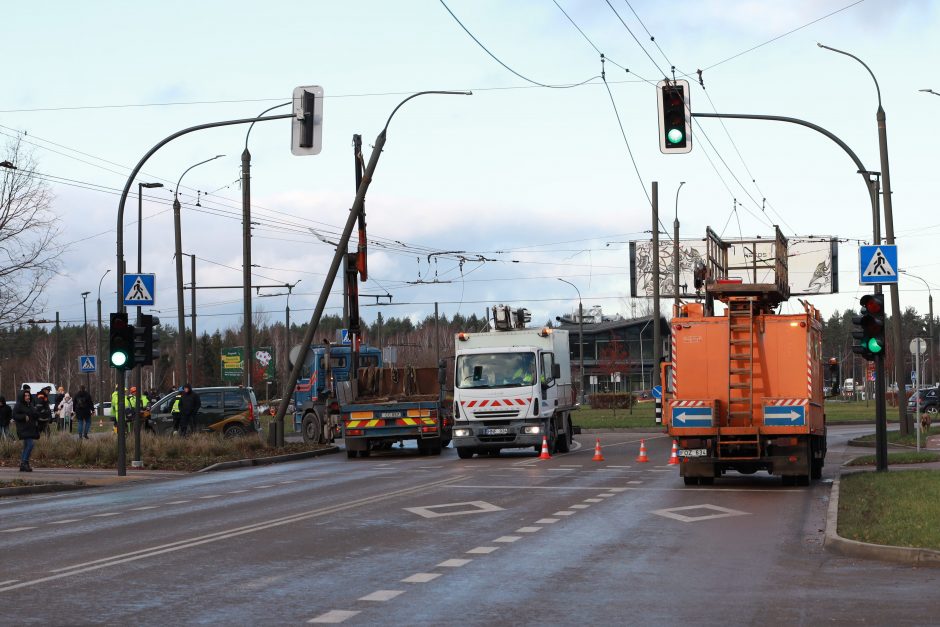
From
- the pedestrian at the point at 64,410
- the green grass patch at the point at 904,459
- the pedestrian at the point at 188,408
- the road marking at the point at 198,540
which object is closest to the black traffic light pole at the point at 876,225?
the green grass patch at the point at 904,459

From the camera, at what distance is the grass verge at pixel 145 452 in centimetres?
3062

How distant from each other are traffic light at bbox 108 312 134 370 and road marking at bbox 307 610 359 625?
18078 mm

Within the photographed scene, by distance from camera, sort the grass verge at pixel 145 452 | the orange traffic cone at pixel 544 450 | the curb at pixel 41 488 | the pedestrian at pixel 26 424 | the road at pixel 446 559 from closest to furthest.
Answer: the road at pixel 446 559, the curb at pixel 41 488, the pedestrian at pixel 26 424, the grass verge at pixel 145 452, the orange traffic cone at pixel 544 450

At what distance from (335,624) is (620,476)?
16.2 meters

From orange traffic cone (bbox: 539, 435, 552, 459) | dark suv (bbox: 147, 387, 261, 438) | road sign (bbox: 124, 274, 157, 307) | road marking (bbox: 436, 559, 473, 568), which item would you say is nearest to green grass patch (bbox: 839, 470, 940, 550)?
road marking (bbox: 436, 559, 473, 568)

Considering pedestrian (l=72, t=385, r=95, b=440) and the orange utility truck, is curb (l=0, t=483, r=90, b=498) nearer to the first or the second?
the orange utility truck

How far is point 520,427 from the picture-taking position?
1277 inches

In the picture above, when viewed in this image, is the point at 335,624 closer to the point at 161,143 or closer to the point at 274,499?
the point at 274,499

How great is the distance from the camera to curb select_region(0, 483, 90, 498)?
22984mm

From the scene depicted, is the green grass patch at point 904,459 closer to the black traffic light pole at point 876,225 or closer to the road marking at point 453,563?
Result: the black traffic light pole at point 876,225

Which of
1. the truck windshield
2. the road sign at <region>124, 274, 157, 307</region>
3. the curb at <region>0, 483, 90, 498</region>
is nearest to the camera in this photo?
the curb at <region>0, 483, 90, 498</region>

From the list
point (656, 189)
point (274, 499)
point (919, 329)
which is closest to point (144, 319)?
point (274, 499)

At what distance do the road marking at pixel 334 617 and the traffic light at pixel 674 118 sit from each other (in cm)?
1267

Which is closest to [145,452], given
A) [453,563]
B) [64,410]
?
[453,563]
